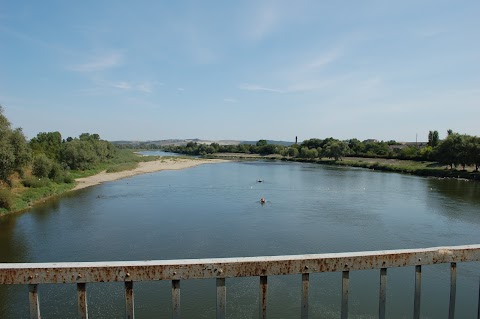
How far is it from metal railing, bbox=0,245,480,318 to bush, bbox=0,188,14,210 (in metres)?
32.5

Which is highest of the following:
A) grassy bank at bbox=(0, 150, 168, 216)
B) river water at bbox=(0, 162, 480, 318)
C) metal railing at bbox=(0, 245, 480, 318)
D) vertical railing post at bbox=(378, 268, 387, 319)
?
metal railing at bbox=(0, 245, 480, 318)

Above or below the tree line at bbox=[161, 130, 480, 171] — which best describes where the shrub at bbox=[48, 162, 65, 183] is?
below

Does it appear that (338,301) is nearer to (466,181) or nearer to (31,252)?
(31,252)

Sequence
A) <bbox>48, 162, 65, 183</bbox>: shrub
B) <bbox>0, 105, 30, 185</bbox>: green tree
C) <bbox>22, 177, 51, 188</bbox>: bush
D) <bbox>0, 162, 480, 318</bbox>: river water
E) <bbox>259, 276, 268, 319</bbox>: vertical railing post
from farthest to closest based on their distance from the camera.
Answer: <bbox>48, 162, 65, 183</bbox>: shrub → <bbox>22, 177, 51, 188</bbox>: bush → <bbox>0, 105, 30, 185</bbox>: green tree → <bbox>0, 162, 480, 318</bbox>: river water → <bbox>259, 276, 268, 319</bbox>: vertical railing post

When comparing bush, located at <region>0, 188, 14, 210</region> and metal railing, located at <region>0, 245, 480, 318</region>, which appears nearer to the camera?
metal railing, located at <region>0, 245, 480, 318</region>

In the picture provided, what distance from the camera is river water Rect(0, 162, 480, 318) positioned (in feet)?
45.9

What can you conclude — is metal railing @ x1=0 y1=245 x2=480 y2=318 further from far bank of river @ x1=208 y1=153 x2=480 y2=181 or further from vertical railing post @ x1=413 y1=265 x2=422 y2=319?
far bank of river @ x1=208 y1=153 x2=480 y2=181

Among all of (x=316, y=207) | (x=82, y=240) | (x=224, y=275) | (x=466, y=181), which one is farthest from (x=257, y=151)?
(x=224, y=275)

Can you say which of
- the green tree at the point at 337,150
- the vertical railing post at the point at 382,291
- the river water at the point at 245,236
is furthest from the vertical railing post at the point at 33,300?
the green tree at the point at 337,150

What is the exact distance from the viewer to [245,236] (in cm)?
2336

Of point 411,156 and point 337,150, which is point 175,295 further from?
point 337,150

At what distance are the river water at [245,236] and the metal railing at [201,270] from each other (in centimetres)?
1078

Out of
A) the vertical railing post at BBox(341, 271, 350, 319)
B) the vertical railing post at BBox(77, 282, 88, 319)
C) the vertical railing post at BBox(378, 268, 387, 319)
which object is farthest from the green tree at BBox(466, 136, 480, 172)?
the vertical railing post at BBox(77, 282, 88, 319)

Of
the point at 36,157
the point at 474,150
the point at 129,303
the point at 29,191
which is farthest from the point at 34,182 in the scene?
the point at 474,150
